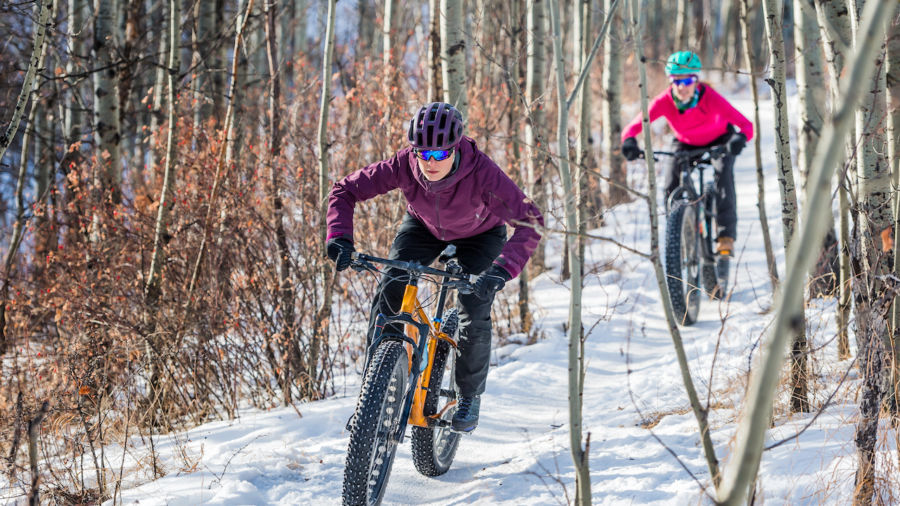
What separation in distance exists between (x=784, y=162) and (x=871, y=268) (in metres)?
0.76

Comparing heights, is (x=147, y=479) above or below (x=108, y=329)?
below

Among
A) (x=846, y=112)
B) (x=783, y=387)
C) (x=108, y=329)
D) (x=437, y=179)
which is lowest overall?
(x=783, y=387)

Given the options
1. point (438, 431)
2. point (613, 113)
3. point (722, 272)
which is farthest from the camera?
point (613, 113)

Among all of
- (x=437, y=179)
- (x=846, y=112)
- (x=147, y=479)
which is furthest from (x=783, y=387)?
(x=147, y=479)

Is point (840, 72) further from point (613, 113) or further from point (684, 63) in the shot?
point (613, 113)

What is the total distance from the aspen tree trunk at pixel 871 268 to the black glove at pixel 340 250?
2177 millimetres

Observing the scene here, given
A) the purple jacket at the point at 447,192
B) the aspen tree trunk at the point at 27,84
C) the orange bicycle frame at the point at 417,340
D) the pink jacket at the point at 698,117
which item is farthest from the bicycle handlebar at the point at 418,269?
the pink jacket at the point at 698,117

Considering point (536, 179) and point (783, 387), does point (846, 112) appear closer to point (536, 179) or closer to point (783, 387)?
point (783, 387)

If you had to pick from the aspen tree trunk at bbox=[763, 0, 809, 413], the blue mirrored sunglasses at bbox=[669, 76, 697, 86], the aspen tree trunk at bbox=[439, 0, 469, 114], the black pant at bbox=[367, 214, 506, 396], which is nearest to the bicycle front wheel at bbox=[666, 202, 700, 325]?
the blue mirrored sunglasses at bbox=[669, 76, 697, 86]

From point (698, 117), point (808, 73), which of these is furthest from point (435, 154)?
point (698, 117)

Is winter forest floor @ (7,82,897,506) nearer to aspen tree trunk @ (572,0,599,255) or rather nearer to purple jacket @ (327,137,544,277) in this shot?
aspen tree trunk @ (572,0,599,255)

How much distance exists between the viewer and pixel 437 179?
12.4 ft

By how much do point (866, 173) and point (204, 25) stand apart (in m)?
8.93

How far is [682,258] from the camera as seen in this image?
20.9ft
